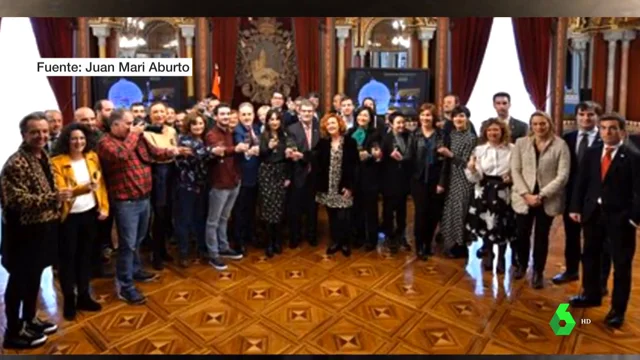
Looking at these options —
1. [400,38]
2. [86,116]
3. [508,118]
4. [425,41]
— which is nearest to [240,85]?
[400,38]

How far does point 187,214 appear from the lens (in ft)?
9.36

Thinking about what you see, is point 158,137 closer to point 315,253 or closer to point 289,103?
point 315,253

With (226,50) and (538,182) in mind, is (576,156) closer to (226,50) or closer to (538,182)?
(538,182)

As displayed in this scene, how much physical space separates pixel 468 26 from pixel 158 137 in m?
2.29

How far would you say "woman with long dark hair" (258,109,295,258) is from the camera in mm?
3000

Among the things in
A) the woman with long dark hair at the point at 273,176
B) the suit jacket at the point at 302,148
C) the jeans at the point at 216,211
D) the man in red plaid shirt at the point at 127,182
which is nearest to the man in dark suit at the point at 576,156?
the suit jacket at the point at 302,148

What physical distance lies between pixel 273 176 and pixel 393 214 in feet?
2.52

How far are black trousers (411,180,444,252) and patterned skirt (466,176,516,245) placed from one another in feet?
0.94

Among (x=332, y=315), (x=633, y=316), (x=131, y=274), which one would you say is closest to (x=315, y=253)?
(x=332, y=315)

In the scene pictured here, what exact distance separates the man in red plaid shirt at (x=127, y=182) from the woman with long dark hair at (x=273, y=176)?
26.8 inches

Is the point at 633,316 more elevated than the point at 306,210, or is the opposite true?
the point at 306,210

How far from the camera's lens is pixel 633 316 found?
2232mm

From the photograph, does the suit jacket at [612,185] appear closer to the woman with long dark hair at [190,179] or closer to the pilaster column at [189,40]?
the woman with long dark hair at [190,179]

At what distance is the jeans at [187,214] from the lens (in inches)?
111
